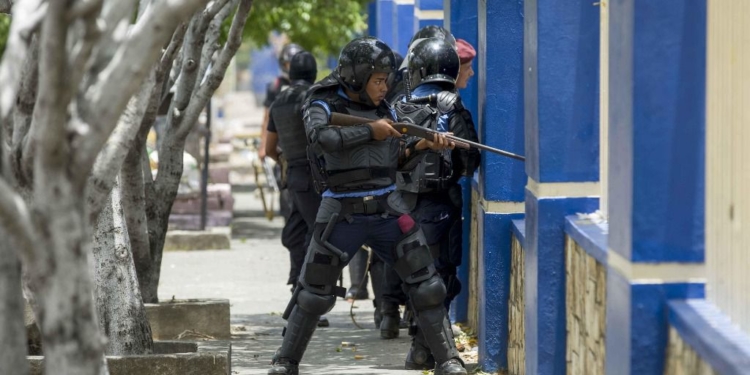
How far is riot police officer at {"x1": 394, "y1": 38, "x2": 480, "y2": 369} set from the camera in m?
8.20

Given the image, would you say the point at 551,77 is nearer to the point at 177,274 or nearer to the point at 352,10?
the point at 177,274

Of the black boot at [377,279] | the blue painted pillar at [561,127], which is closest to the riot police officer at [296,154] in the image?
the black boot at [377,279]

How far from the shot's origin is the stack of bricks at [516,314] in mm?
7629

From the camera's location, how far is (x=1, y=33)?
22453 millimetres

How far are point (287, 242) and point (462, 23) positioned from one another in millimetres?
2035

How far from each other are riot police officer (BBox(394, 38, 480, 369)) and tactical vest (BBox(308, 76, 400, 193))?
1.48 ft

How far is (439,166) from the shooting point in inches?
331

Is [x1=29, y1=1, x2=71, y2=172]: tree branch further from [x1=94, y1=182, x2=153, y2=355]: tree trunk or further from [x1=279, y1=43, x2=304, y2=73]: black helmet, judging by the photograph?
[x1=279, y1=43, x2=304, y2=73]: black helmet

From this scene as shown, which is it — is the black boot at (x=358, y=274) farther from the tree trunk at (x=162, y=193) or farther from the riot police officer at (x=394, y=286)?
the tree trunk at (x=162, y=193)

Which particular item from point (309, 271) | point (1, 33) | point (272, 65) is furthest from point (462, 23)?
point (272, 65)

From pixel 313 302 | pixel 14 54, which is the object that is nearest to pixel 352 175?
pixel 313 302

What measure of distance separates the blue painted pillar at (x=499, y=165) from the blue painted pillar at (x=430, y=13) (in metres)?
4.48

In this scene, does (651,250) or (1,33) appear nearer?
(651,250)

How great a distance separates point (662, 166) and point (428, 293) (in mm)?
2977
